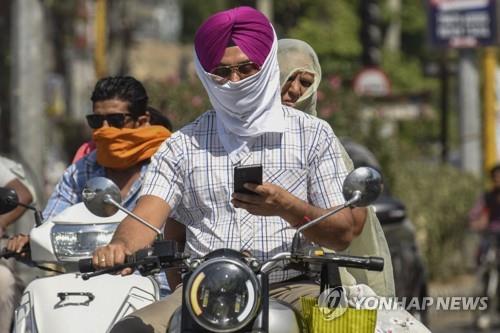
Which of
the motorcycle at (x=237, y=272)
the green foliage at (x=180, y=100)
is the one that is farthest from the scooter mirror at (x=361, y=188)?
the green foliage at (x=180, y=100)

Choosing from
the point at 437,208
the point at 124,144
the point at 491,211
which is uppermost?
the point at 124,144

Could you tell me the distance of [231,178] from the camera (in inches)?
184

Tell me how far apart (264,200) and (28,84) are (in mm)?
8731

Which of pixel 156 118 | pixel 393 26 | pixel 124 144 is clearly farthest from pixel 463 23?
pixel 393 26

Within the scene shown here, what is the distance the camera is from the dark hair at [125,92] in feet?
21.4

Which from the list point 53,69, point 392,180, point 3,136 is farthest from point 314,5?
point 392,180

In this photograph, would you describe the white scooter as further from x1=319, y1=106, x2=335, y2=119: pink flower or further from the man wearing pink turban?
x1=319, y1=106, x2=335, y2=119: pink flower

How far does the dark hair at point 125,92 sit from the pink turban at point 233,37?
1.80 meters

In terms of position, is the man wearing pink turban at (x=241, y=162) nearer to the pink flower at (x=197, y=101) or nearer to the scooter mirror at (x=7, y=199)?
the scooter mirror at (x=7, y=199)

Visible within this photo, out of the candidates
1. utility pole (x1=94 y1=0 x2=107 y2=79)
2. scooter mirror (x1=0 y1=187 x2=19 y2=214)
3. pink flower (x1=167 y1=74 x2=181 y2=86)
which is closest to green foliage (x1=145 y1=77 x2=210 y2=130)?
pink flower (x1=167 y1=74 x2=181 y2=86)

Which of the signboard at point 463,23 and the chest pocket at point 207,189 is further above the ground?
the signboard at point 463,23

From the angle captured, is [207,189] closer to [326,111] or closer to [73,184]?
A: [73,184]

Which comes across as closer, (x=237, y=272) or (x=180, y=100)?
(x=237, y=272)

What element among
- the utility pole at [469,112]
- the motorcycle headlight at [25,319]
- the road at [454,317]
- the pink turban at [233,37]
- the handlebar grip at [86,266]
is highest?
the pink turban at [233,37]
